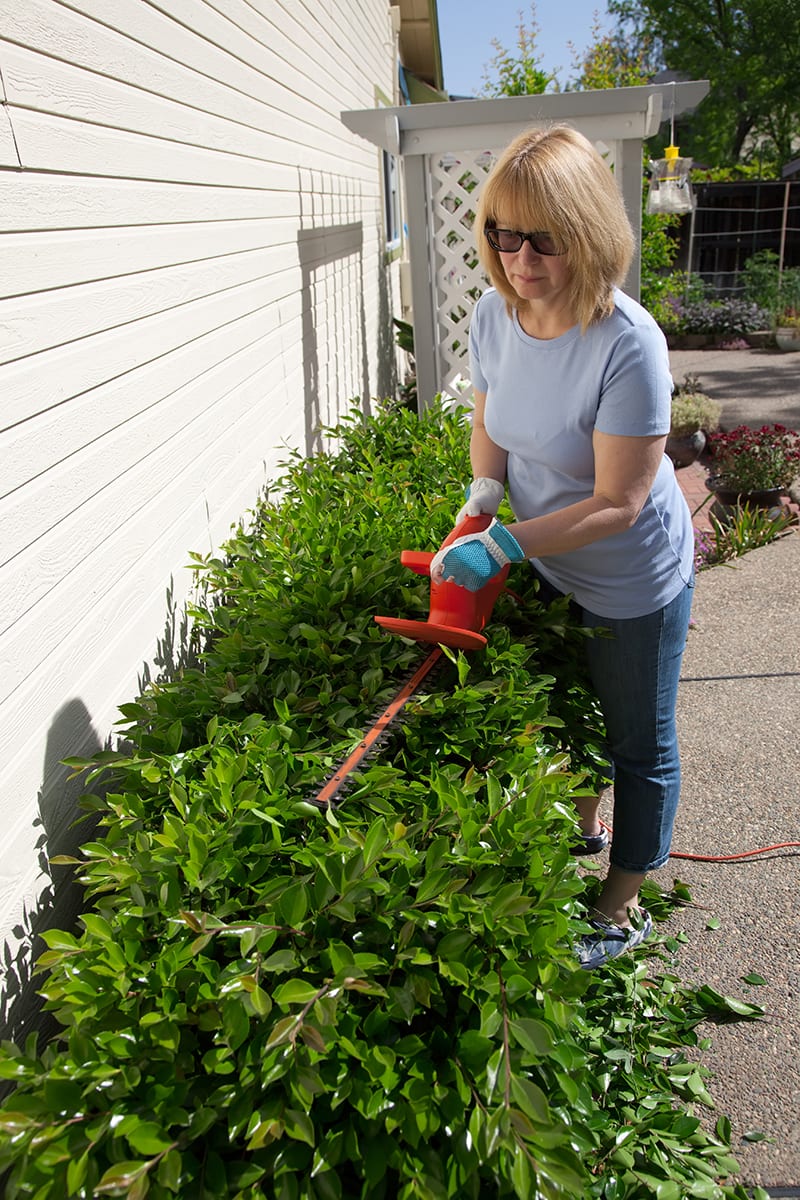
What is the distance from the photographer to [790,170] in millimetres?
21641

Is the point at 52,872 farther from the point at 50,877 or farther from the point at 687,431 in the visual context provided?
the point at 687,431

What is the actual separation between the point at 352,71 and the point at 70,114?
6106 millimetres

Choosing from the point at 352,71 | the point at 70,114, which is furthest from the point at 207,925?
the point at 352,71

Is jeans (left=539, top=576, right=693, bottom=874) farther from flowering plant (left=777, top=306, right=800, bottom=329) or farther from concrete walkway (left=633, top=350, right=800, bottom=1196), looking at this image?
flowering plant (left=777, top=306, right=800, bottom=329)

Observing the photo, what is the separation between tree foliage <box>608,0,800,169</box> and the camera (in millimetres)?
32875

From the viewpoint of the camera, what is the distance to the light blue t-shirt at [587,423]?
2094 mm

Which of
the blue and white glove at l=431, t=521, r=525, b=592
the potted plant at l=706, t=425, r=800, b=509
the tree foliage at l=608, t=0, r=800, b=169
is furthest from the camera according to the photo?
the tree foliage at l=608, t=0, r=800, b=169

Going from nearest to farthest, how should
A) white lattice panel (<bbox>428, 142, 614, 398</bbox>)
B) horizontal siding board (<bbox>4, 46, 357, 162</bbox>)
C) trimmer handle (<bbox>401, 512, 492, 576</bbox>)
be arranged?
horizontal siding board (<bbox>4, 46, 357, 162</bbox>), trimmer handle (<bbox>401, 512, 492, 576</bbox>), white lattice panel (<bbox>428, 142, 614, 398</bbox>)

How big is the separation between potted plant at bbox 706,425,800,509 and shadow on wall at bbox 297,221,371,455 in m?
2.86

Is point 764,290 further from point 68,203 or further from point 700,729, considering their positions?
point 68,203

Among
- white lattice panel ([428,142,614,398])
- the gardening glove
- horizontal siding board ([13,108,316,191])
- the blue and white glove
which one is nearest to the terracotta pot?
white lattice panel ([428,142,614,398])

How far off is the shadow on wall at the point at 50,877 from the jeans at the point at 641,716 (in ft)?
4.34

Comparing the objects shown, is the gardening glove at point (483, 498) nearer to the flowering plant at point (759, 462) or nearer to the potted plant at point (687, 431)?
the flowering plant at point (759, 462)

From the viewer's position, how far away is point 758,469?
7.13m
